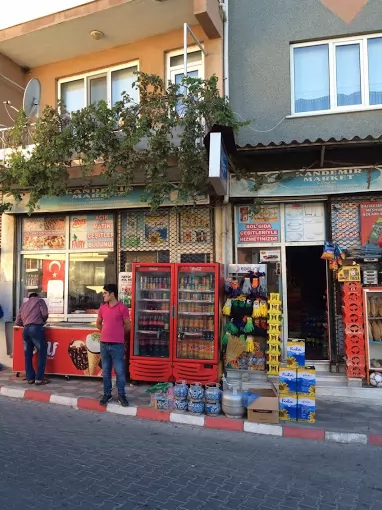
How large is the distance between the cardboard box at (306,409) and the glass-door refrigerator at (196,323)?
1.78 m

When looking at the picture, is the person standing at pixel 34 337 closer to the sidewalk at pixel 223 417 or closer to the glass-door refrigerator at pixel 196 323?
the sidewalk at pixel 223 417

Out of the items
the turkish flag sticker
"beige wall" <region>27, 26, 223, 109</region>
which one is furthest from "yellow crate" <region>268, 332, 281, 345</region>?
the turkish flag sticker

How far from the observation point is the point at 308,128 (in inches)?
342

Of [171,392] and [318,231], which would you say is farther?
[318,231]

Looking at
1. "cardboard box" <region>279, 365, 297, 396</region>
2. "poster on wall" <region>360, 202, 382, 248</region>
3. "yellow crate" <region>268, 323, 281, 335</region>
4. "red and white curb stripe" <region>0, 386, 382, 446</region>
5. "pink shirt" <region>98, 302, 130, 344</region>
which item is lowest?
"red and white curb stripe" <region>0, 386, 382, 446</region>

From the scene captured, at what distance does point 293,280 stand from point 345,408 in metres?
3.74

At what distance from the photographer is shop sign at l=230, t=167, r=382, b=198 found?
809cm

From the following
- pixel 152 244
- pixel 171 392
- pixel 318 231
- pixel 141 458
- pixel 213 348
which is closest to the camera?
pixel 141 458

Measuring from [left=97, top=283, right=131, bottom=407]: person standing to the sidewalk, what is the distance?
9.7 inches

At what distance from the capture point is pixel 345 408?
6.86m

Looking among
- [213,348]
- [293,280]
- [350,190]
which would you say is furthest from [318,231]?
[213,348]

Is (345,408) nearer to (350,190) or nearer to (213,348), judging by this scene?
(213,348)

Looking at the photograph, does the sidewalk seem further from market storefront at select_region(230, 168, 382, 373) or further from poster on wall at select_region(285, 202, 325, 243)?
poster on wall at select_region(285, 202, 325, 243)

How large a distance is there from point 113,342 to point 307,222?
4478 mm
